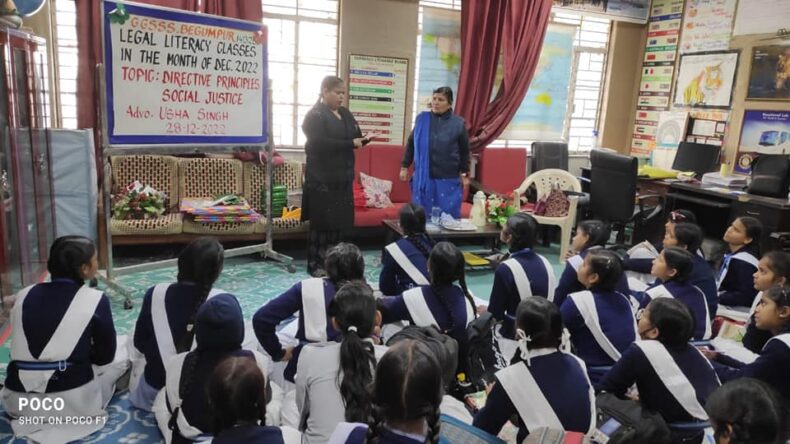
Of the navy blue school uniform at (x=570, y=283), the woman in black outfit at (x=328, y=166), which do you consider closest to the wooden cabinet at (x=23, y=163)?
the woman in black outfit at (x=328, y=166)

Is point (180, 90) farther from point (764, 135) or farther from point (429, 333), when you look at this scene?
point (764, 135)

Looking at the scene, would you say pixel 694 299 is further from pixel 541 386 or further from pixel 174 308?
pixel 174 308

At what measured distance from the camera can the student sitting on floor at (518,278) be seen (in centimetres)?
257

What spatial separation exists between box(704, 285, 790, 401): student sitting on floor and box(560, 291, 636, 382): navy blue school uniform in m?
0.39

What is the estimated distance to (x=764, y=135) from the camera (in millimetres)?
5129

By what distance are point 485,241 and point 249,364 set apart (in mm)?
4109

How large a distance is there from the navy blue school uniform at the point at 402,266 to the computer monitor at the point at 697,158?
3.82m

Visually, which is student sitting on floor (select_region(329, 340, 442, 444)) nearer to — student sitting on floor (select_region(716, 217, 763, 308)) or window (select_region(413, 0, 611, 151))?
student sitting on floor (select_region(716, 217, 763, 308))

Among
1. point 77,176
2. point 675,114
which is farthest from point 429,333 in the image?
point 675,114

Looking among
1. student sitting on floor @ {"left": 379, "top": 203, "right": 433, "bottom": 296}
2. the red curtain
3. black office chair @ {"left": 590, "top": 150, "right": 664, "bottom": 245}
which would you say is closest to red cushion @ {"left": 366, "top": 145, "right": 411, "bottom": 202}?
the red curtain

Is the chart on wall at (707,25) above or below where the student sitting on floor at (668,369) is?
above

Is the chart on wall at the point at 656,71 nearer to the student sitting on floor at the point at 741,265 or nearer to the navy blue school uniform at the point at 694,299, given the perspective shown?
the student sitting on floor at the point at 741,265

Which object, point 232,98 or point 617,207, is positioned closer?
point 232,98

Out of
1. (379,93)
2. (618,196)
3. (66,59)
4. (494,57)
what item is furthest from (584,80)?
(66,59)
